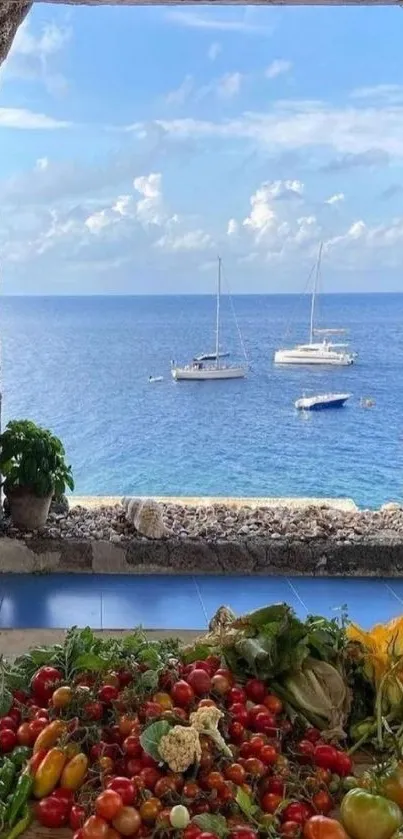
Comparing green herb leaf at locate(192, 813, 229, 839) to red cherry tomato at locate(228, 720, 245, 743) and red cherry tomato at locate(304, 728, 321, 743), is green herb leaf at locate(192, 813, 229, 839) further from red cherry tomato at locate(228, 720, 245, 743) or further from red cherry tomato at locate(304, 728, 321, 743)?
red cherry tomato at locate(304, 728, 321, 743)

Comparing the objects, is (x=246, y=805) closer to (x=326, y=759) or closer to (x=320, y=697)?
(x=326, y=759)

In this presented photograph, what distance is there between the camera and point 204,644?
2594 millimetres

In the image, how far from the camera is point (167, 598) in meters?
5.20

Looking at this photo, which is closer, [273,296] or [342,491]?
[342,491]

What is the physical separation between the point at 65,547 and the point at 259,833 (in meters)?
3.79

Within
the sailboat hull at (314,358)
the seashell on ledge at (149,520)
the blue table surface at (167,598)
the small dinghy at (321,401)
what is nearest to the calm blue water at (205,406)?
the small dinghy at (321,401)

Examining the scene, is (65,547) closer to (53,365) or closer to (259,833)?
(259,833)

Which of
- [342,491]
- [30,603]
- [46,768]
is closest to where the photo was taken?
[46,768]

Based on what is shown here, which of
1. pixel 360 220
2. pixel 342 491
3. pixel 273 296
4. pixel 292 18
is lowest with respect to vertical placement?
pixel 342 491

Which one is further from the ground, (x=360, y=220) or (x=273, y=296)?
(x=360, y=220)

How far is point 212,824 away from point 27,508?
399 centimetres

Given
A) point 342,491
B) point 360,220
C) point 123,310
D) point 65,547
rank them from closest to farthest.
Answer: point 65,547
point 342,491
point 360,220
point 123,310

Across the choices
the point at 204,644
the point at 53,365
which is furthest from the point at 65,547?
the point at 53,365

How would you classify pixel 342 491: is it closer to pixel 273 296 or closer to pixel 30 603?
pixel 30 603
